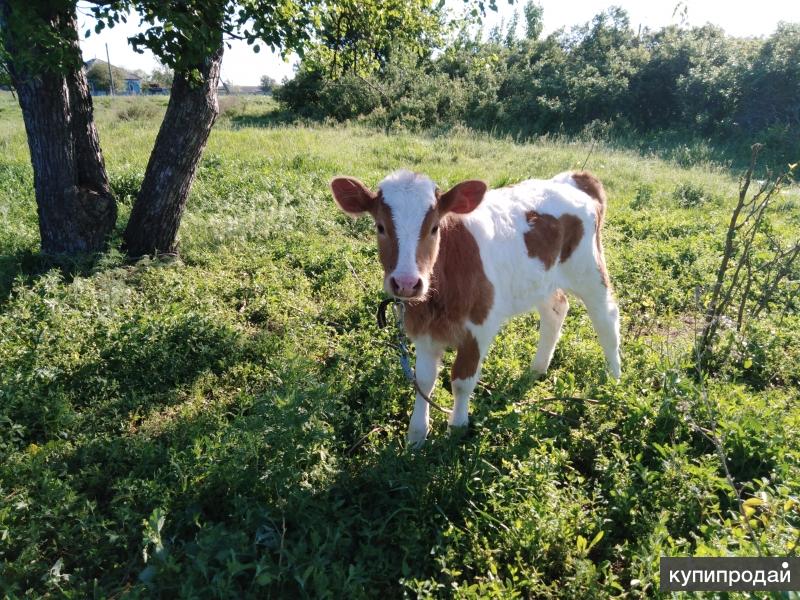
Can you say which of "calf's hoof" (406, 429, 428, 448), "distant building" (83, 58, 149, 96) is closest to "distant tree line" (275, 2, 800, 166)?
"calf's hoof" (406, 429, 428, 448)

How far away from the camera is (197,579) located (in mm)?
2445

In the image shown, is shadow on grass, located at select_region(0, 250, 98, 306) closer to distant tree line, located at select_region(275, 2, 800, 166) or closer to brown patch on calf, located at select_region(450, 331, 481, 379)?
brown patch on calf, located at select_region(450, 331, 481, 379)

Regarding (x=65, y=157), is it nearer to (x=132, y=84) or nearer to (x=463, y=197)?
(x=463, y=197)

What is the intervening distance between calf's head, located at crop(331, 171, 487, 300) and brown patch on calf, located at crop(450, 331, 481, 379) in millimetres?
627

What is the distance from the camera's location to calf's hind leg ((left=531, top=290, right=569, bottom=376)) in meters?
4.55

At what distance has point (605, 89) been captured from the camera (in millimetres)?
24219

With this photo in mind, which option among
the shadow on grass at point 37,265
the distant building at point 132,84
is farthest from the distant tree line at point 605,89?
the distant building at point 132,84

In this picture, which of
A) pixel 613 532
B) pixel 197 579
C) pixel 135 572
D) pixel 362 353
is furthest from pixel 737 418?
pixel 135 572

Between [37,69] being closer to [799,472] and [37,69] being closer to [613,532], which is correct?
[613,532]

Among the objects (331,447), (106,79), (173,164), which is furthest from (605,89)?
(106,79)

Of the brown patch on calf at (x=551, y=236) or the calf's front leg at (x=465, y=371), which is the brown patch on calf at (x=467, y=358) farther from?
the brown patch on calf at (x=551, y=236)

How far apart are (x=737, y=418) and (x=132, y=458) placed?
4.08 m

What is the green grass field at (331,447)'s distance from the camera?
261cm

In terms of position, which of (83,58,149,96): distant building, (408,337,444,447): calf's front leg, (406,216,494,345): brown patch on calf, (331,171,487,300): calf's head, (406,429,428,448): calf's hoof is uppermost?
(83,58,149,96): distant building
